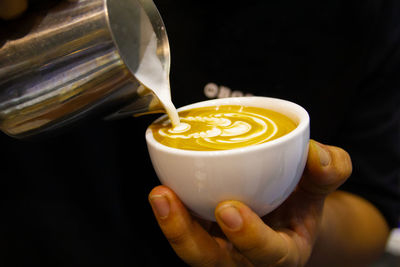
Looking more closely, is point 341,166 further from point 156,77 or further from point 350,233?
point 350,233

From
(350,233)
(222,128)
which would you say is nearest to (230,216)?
(222,128)

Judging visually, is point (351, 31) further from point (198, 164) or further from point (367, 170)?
point (198, 164)

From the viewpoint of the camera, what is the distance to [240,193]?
0.52 meters

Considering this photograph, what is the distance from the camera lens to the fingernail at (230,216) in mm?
517

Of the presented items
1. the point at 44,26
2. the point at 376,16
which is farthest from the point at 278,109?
the point at 376,16

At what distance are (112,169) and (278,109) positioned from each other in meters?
0.58

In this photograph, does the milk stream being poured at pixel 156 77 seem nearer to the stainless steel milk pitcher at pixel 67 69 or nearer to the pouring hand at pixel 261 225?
the stainless steel milk pitcher at pixel 67 69

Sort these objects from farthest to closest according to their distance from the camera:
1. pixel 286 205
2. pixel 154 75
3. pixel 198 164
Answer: pixel 286 205, pixel 154 75, pixel 198 164

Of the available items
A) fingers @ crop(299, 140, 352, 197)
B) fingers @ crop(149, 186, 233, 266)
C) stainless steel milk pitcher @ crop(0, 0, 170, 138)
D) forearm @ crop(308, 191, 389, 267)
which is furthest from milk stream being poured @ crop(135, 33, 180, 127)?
forearm @ crop(308, 191, 389, 267)

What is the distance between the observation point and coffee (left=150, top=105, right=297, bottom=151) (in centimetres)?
58

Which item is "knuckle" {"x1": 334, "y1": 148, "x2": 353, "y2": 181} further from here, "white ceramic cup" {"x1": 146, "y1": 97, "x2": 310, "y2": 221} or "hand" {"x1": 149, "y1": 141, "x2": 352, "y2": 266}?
"white ceramic cup" {"x1": 146, "y1": 97, "x2": 310, "y2": 221}

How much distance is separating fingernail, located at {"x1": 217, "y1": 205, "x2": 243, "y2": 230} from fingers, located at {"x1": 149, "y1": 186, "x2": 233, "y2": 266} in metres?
0.10

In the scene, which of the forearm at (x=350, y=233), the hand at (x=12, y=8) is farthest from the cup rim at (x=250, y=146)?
the forearm at (x=350, y=233)

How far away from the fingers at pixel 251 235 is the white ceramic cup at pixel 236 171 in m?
0.02
